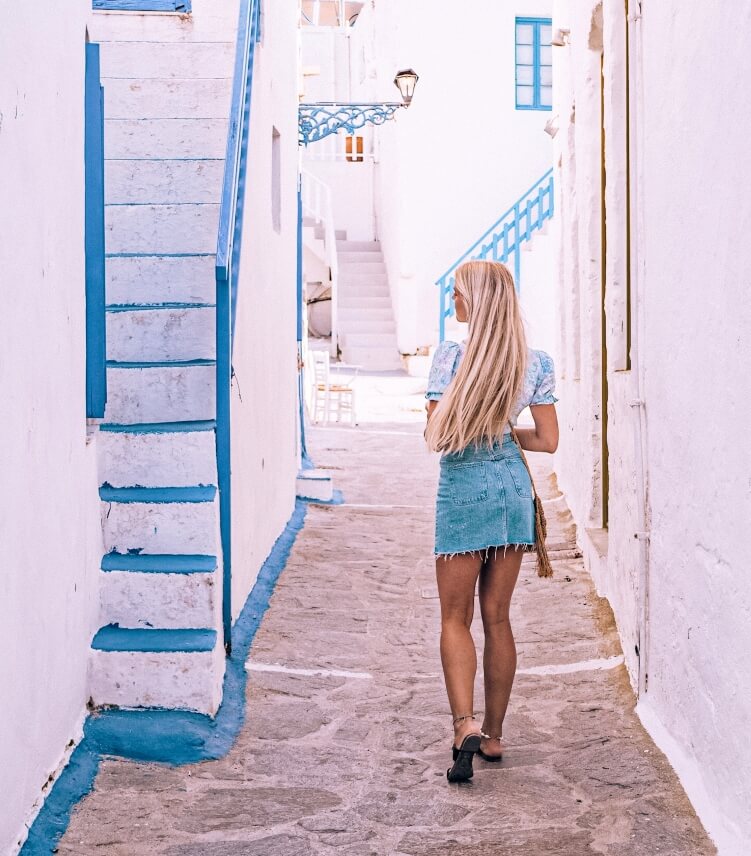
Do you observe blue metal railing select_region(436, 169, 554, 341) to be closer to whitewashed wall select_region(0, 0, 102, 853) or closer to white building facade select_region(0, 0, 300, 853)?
white building facade select_region(0, 0, 300, 853)

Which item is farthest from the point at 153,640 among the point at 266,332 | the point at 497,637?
the point at 266,332

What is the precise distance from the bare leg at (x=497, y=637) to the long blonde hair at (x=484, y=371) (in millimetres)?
437

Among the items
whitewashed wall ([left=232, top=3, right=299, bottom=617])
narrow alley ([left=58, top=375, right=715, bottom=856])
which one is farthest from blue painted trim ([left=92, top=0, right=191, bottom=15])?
narrow alley ([left=58, top=375, right=715, bottom=856])

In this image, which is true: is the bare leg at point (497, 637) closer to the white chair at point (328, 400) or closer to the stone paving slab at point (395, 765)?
the stone paving slab at point (395, 765)

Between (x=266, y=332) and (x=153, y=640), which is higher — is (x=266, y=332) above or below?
above

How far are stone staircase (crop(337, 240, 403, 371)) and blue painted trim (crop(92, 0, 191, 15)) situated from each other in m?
14.0

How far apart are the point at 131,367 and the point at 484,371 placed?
2.07 meters

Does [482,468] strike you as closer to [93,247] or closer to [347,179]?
[93,247]

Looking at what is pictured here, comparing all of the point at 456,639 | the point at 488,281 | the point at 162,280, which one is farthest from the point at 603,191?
the point at 456,639

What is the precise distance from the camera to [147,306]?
5.69 m

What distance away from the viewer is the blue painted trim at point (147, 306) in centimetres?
564

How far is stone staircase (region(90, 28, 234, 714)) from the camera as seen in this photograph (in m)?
4.35

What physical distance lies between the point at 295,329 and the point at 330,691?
4970mm

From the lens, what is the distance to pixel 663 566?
13.5 feet
